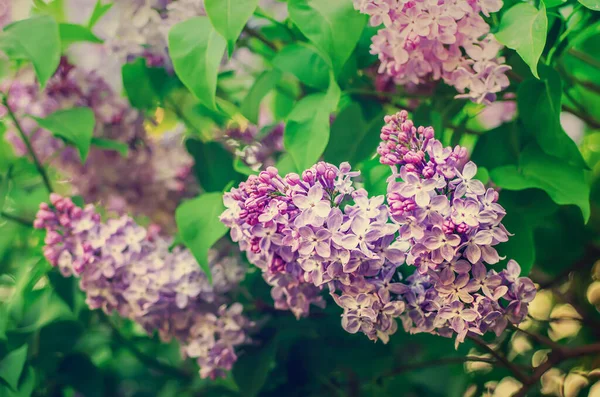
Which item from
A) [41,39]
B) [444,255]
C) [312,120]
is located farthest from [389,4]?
[41,39]

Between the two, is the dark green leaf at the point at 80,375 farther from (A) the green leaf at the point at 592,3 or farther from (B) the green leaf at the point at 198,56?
(A) the green leaf at the point at 592,3

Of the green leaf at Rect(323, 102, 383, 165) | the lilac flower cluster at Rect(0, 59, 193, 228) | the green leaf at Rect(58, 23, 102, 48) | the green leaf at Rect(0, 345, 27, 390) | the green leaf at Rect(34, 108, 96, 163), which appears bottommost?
the green leaf at Rect(0, 345, 27, 390)

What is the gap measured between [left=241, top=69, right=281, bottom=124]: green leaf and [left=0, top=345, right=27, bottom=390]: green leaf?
0.40m

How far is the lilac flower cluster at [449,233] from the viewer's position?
1.61ft

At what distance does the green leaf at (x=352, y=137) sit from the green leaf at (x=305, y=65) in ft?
0.22

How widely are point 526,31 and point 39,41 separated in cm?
51

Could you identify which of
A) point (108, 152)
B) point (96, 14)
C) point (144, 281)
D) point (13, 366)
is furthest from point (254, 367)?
point (96, 14)

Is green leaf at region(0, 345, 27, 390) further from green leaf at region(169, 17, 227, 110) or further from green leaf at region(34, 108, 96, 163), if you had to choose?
green leaf at region(169, 17, 227, 110)

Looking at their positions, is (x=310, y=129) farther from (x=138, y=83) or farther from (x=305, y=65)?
(x=138, y=83)

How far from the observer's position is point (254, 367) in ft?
2.59

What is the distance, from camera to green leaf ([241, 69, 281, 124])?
71cm

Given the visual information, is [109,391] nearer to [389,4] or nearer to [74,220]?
[74,220]

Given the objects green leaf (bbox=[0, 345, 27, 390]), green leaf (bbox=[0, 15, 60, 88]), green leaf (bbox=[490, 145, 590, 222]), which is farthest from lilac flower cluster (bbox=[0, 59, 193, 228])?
green leaf (bbox=[490, 145, 590, 222])

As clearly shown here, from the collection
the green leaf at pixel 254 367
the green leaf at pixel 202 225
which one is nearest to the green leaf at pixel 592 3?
the green leaf at pixel 202 225
